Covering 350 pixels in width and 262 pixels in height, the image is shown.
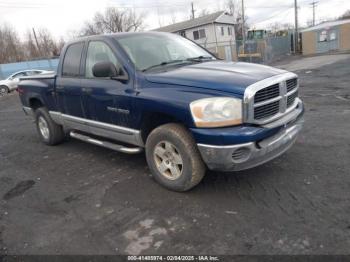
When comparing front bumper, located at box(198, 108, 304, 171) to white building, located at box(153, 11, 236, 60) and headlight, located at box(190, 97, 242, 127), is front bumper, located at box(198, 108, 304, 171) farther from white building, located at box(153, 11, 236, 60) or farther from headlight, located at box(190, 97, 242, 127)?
white building, located at box(153, 11, 236, 60)

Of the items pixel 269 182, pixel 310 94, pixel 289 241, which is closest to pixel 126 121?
pixel 269 182

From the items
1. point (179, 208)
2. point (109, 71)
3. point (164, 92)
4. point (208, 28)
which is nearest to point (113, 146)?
point (109, 71)

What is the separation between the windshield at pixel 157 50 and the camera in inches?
175

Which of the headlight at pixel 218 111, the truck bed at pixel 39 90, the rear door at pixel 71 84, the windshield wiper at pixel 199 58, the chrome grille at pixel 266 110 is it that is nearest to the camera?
the headlight at pixel 218 111

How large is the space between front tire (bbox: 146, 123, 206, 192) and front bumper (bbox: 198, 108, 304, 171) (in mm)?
190

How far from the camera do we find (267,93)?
363 centimetres

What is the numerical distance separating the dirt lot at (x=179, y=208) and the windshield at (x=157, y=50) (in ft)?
5.22

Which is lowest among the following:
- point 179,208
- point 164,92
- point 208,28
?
point 179,208

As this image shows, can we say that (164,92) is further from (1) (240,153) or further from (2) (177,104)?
(1) (240,153)

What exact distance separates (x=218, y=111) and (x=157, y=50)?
1719mm

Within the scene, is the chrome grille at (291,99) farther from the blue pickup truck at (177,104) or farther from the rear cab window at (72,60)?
the rear cab window at (72,60)

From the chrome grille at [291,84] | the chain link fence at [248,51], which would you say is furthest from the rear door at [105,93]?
the chain link fence at [248,51]

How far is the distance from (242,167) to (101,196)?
1841mm

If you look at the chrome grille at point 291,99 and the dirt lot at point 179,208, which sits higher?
the chrome grille at point 291,99
